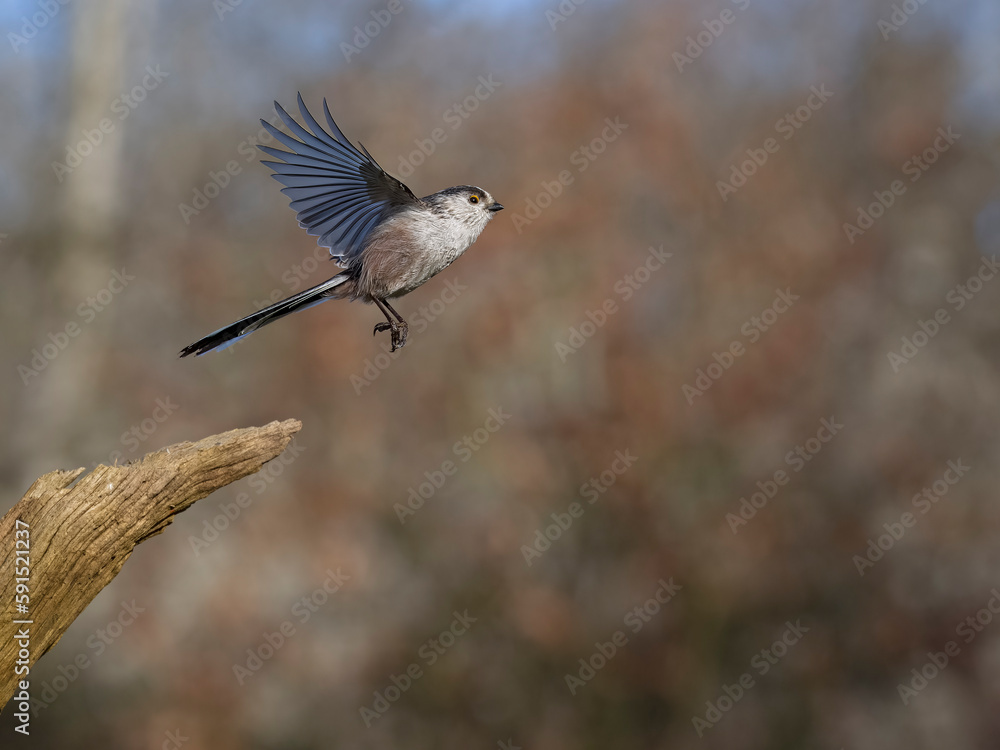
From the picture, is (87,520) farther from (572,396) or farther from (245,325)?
(572,396)

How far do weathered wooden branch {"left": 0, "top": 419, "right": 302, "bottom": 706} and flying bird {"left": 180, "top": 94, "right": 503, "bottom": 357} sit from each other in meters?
0.39

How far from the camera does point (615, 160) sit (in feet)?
33.1

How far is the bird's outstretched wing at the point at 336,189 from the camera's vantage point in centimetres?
336

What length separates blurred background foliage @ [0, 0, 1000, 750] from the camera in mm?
9062

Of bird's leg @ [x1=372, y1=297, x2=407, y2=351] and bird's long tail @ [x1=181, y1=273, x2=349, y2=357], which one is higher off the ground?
bird's long tail @ [x1=181, y1=273, x2=349, y2=357]

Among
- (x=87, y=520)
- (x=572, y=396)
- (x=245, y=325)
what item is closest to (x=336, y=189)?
(x=245, y=325)

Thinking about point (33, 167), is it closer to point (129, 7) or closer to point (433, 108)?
point (129, 7)

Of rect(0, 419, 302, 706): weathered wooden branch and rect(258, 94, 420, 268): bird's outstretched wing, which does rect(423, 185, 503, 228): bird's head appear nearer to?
rect(258, 94, 420, 268): bird's outstretched wing

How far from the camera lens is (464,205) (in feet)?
11.3

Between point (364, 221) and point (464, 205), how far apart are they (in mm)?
442

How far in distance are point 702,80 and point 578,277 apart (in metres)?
2.73

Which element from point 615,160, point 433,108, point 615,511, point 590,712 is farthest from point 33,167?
point 590,712

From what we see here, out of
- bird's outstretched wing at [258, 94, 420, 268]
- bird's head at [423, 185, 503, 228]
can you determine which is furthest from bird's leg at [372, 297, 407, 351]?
bird's head at [423, 185, 503, 228]

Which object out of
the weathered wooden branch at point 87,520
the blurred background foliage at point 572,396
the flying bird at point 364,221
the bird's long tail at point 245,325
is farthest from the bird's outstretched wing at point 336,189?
the blurred background foliage at point 572,396
